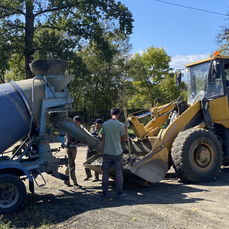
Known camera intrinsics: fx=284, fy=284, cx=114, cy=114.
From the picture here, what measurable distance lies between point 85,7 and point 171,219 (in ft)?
60.1

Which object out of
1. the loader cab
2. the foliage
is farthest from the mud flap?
the foliage

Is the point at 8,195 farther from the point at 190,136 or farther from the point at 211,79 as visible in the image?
the point at 211,79

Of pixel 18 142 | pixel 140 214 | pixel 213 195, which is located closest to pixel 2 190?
pixel 18 142

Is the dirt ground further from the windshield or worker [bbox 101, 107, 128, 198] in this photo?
the windshield

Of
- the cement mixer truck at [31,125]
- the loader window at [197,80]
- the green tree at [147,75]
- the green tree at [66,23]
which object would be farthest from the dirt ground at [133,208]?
the green tree at [147,75]

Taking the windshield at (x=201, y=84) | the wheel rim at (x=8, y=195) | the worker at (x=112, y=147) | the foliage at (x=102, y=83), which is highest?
the foliage at (x=102, y=83)

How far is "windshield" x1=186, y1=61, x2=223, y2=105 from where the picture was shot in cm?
809

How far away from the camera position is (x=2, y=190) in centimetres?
530

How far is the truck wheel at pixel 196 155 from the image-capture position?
7.03 metres

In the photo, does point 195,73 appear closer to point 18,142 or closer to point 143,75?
point 18,142

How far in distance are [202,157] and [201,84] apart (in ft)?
7.39

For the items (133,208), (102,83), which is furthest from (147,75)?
(133,208)

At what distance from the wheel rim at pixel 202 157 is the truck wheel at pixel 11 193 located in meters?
4.26

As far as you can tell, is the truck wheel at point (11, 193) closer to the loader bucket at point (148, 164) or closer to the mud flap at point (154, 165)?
the loader bucket at point (148, 164)
